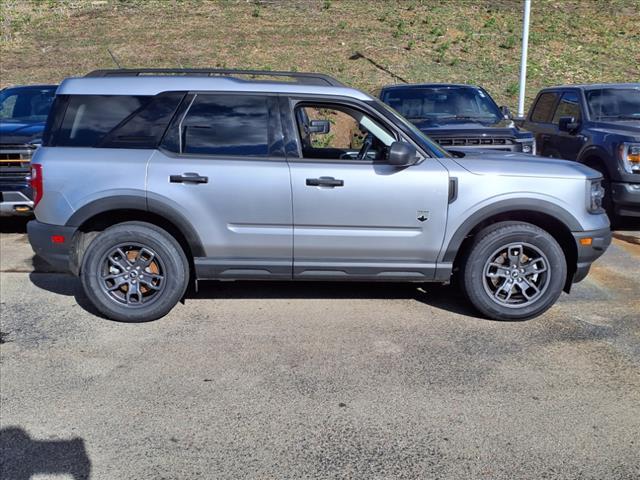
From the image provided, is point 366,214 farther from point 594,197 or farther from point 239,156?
point 594,197

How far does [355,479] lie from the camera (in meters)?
3.17

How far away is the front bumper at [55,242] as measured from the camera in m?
Result: 5.15

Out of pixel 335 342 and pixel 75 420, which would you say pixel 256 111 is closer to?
pixel 335 342

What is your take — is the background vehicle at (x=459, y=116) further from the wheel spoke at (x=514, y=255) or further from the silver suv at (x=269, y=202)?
the wheel spoke at (x=514, y=255)

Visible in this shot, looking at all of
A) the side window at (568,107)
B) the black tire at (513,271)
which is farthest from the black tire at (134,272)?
the side window at (568,107)

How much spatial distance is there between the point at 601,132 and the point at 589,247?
13.0 ft

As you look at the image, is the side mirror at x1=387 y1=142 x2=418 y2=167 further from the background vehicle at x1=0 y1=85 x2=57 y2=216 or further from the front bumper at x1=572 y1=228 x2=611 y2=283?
the background vehicle at x1=0 y1=85 x2=57 y2=216

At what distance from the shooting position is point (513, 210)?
5176 mm

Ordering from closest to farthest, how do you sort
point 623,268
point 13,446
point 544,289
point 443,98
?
point 13,446, point 544,289, point 623,268, point 443,98

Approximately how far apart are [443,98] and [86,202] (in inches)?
251

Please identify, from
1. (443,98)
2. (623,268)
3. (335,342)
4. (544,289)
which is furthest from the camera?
(443,98)

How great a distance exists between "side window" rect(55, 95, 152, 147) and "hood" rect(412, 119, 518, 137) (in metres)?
→ 4.36

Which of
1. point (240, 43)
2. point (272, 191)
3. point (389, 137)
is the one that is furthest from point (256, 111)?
point (240, 43)

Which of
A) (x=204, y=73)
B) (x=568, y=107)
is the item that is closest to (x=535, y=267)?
(x=204, y=73)
